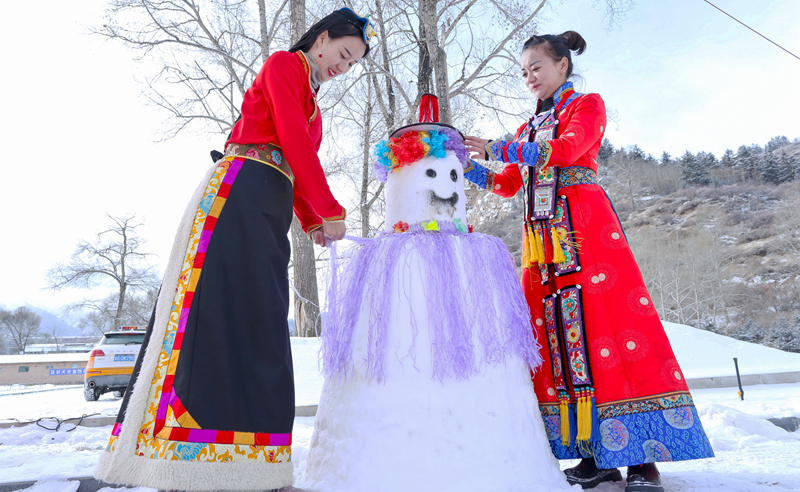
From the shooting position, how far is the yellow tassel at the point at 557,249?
2010 millimetres

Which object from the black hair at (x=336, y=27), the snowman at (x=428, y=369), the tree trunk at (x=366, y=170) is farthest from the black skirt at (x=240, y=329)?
the tree trunk at (x=366, y=170)

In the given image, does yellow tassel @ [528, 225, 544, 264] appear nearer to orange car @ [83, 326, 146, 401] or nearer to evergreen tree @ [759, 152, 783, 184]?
orange car @ [83, 326, 146, 401]

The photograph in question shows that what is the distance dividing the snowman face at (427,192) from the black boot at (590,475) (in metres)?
1.25

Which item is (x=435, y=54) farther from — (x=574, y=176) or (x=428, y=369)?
(x=428, y=369)

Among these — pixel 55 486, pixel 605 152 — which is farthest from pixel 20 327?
pixel 605 152

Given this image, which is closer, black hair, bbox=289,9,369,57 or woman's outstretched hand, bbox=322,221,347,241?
woman's outstretched hand, bbox=322,221,347,241

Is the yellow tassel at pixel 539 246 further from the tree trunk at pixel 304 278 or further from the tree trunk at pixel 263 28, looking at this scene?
the tree trunk at pixel 263 28

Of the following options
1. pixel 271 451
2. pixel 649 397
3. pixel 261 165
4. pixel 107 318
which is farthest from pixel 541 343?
pixel 107 318

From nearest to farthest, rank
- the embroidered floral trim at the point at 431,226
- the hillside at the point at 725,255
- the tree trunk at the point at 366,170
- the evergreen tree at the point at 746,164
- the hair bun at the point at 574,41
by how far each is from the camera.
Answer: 1. the embroidered floral trim at the point at 431,226
2. the hair bun at the point at 574,41
3. the tree trunk at the point at 366,170
4. the hillside at the point at 725,255
5. the evergreen tree at the point at 746,164

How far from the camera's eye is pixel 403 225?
202 centimetres

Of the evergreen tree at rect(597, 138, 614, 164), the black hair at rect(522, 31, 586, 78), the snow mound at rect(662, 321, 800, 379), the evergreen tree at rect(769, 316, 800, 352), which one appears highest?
the evergreen tree at rect(597, 138, 614, 164)

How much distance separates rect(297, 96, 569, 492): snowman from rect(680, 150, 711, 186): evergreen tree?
55926 mm

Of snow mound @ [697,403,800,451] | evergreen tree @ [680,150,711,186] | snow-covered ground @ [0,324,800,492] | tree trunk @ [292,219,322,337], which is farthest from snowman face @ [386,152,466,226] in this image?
evergreen tree @ [680,150,711,186]

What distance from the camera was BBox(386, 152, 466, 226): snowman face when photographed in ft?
6.66
